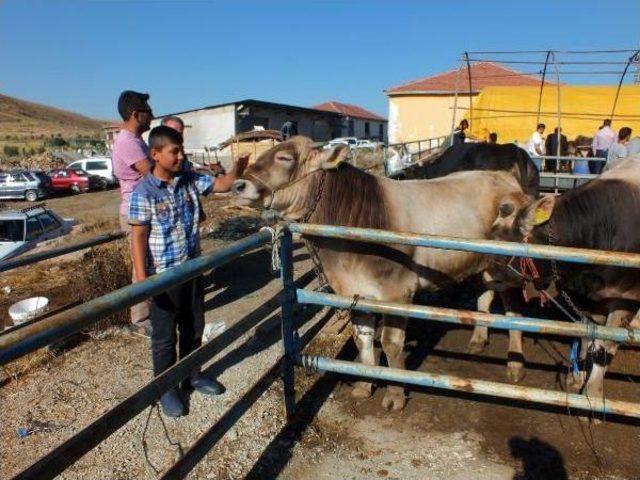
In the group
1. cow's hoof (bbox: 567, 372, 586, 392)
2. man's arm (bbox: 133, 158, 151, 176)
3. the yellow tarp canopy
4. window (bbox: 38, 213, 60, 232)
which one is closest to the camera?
cow's hoof (bbox: 567, 372, 586, 392)

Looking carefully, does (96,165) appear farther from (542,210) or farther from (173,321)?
(542,210)

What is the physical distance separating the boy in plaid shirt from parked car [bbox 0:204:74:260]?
10437 millimetres

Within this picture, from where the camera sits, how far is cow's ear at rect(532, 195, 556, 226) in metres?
3.27

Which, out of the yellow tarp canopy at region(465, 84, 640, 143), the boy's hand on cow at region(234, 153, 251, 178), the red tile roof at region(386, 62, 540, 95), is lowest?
the boy's hand on cow at region(234, 153, 251, 178)

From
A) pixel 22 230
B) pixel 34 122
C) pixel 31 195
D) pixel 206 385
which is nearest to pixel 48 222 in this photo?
pixel 22 230

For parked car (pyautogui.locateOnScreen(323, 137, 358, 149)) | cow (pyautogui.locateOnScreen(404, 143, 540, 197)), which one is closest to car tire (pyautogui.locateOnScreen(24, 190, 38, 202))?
parked car (pyautogui.locateOnScreen(323, 137, 358, 149))

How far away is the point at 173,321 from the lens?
130 inches

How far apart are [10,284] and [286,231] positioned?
747cm

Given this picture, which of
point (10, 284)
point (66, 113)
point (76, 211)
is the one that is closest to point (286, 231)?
point (10, 284)

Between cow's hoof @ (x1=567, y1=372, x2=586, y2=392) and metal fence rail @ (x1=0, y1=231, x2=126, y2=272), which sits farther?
cow's hoof @ (x1=567, y1=372, x2=586, y2=392)

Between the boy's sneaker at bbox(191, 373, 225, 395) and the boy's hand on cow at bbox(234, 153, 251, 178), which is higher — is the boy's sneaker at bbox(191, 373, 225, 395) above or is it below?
below

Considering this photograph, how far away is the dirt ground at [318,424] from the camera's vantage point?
291 centimetres

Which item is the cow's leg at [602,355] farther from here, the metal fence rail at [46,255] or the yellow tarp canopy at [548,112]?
the yellow tarp canopy at [548,112]

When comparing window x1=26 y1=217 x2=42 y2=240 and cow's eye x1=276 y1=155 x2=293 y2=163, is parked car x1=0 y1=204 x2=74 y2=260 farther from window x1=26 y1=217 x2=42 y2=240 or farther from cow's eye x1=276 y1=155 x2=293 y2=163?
cow's eye x1=276 y1=155 x2=293 y2=163
